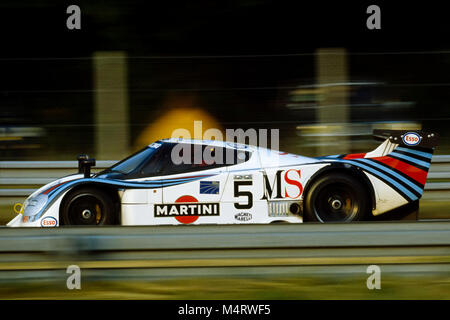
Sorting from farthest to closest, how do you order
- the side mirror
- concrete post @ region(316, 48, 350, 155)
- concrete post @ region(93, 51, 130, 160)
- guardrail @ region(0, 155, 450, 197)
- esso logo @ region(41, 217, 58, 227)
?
1. concrete post @ region(93, 51, 130, 160)
2. concrete post @ region(316, 48, 350, 155)
3. guardrail @ region(0, 155, 450, 197)
4. the side mirror
5. esso logo @ region(41, 217, 58, 227)

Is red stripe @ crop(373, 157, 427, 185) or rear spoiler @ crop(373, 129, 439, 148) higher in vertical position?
rear spoiler @ crop(373, 129, 439, 148)

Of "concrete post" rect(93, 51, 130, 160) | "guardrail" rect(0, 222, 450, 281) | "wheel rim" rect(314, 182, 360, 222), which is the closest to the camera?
"guardrail" rect(0, 222, 450, 281)

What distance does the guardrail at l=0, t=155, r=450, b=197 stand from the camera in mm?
7840

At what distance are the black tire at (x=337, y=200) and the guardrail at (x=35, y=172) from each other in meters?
2.59

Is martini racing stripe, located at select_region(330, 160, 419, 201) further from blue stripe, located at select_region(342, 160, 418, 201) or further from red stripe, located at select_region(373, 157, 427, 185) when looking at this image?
red stripe, located at select_region(373, 157, 427, 185)

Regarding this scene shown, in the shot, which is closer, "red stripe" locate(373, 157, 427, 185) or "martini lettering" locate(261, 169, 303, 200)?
"martini lettering" locate(261, 169, 303, 200)

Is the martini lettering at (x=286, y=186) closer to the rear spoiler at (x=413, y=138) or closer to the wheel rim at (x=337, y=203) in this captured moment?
the wheel rim at (x=337, y=203)

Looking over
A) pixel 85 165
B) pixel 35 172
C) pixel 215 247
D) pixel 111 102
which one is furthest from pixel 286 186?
pixel 35 172

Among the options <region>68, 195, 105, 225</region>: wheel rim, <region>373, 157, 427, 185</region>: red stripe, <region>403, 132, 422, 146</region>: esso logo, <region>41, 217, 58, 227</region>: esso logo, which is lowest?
<region>41, 217, 58, 227</region>: esso logo

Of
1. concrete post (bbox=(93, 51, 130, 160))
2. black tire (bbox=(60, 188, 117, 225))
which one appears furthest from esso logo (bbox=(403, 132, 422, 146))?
concrete post (bbox=(93, 51, 130, 160))

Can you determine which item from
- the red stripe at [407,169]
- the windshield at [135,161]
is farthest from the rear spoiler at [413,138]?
the windshield at [135,161]

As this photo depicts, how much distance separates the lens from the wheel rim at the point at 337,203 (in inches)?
225

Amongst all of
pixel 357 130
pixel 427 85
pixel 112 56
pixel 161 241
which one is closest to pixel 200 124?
pixel 112 56
